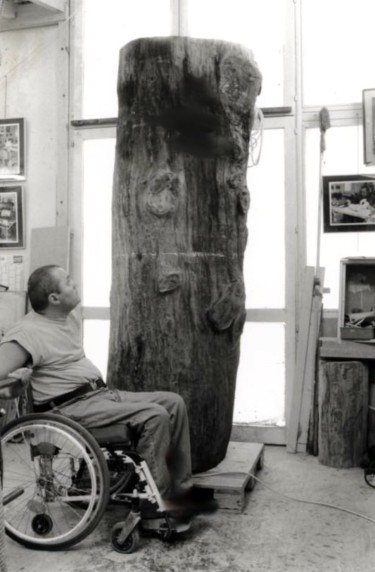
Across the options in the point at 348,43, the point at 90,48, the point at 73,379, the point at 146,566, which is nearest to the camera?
the point at 146,566

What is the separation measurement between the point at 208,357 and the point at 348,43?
247 cm

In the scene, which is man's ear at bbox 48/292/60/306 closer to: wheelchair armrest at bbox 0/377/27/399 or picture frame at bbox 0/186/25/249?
wheelchair armrest at bbox 0/377/27/399

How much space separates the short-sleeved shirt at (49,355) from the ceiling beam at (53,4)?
2687 mm

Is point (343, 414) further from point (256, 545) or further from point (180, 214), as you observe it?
point (180, 214)

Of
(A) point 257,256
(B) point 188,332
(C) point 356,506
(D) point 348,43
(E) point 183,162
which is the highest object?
(D) point 348,43

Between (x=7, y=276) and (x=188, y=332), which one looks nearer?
(x=188, y=332)

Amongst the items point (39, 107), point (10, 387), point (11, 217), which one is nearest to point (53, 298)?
point (10, 387)

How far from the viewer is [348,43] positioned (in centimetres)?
454

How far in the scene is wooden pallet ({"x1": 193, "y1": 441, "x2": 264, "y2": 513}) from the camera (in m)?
3.32

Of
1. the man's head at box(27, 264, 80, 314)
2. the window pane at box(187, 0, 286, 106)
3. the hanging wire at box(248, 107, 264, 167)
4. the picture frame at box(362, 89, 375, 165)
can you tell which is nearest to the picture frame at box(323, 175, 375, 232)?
the picture frame at box(362, 89, 375, 165)

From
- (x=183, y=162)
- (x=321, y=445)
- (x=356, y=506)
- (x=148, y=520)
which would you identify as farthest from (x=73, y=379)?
(x=321, y=445)

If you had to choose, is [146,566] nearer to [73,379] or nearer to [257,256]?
[73,379]

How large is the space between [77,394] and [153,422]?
39 cm

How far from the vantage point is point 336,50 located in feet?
15.0
